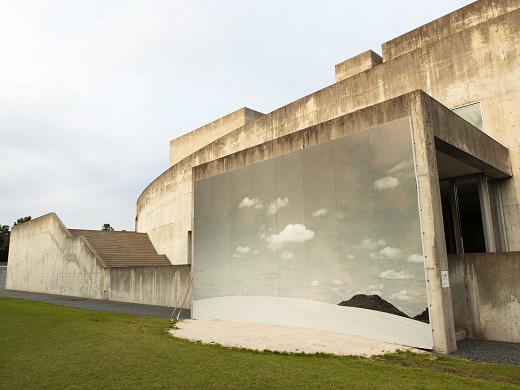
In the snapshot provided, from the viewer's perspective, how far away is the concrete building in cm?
905

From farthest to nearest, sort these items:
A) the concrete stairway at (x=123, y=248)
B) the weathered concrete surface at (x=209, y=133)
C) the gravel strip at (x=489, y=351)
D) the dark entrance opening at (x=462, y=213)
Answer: the weathered concrete surface at (x=209, y=133)
the concrete stairway at (x=123, y=248)
the dark entrance opening at (x=462, y=213)
the gravel strip at (x=489, y=351)

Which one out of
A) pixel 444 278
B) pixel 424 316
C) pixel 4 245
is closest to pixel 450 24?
pixel 444 278

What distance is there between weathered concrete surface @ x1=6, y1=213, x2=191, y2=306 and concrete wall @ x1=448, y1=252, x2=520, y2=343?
11.5 m

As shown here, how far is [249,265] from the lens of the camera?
13156 mm

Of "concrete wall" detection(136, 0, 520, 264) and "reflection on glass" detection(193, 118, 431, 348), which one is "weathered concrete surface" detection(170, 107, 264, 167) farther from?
"reflection on glass" detection(193, 118, 431, 348)

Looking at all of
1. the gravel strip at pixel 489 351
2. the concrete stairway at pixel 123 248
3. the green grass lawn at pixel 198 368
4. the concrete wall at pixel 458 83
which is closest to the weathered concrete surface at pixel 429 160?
the gravel strip at pixel 489 351

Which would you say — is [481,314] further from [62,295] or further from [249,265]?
[62,295]

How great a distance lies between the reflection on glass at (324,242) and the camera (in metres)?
9.12

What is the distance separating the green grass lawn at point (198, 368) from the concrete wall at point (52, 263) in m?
14.4

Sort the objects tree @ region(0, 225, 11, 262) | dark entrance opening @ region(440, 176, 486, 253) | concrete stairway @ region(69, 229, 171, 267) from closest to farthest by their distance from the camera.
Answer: dark entrance opening @ region(440, 176, 486, 253)
concrete stairway @ region(69, 229, 171, 267)
tree @ region(0, 225, 11, 262)

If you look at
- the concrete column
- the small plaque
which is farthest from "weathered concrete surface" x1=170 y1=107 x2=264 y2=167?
the small plaque

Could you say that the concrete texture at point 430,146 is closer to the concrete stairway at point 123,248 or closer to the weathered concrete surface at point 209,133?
the weathered concrete surface at point 209,133

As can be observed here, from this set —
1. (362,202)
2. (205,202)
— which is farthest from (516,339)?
(205,202)

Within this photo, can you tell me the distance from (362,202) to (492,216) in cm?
674
